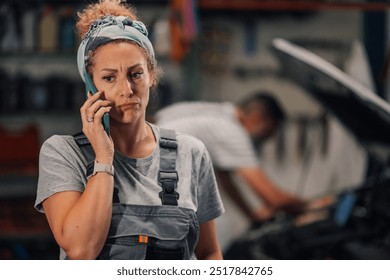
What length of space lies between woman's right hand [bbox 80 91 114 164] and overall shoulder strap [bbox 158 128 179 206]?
0.29 feet

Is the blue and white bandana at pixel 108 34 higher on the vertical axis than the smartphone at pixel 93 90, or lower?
higher

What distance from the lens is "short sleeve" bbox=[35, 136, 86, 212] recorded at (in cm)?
85

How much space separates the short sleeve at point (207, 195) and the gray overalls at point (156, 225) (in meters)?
0.04

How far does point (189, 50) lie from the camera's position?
348cm

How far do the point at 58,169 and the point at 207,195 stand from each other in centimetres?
24

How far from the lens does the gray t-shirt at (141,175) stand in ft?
2.82

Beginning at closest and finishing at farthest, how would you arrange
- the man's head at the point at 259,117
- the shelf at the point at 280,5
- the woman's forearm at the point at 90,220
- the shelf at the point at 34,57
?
1. the woman's forearm at the point at 90,220
2. the man's head at the point at 259,117
3. the shelf at the point at 280,5
4. the shelf at the point at 34,57

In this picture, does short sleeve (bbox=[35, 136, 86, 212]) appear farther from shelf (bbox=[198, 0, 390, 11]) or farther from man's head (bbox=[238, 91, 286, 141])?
shelf (bbox=[198, 0, 390, 11])

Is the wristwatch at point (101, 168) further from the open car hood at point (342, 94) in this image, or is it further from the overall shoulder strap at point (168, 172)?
the open car hood at point (342, 94)

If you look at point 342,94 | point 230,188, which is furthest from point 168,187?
point 230,188

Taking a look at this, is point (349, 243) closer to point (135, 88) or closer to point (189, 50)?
point (135, 88)

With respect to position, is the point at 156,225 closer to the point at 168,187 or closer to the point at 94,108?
the point at 168,187

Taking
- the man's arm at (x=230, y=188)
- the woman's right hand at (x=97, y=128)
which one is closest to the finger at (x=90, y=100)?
the woman's right hand at (x=97, y=128)
